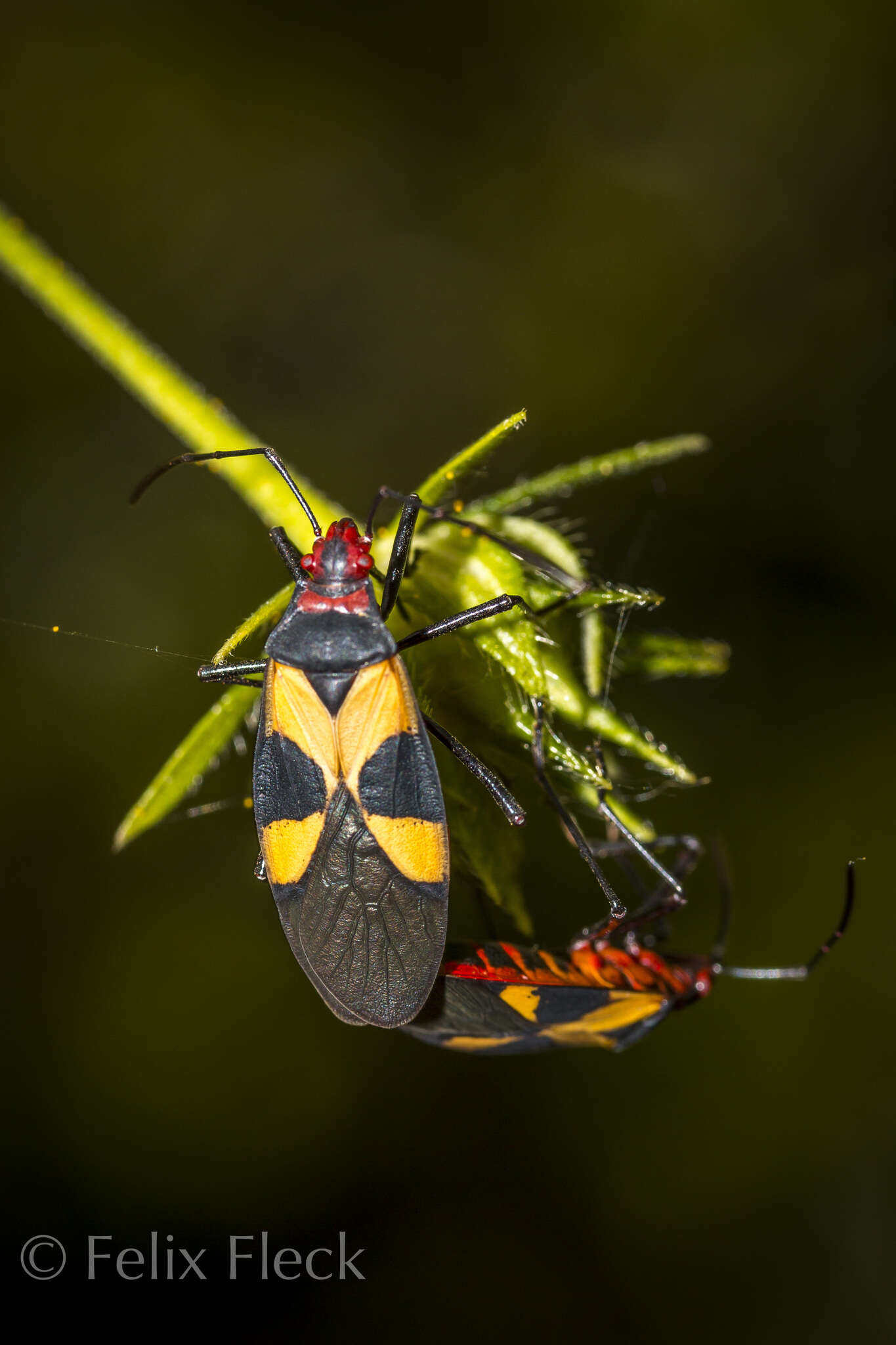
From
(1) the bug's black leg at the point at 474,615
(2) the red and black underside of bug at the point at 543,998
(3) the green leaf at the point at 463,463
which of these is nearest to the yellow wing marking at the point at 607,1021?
(2) the red and black underside of bug at the point at 543,998

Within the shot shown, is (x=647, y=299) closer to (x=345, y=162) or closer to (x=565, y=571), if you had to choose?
(x=345, y=162)

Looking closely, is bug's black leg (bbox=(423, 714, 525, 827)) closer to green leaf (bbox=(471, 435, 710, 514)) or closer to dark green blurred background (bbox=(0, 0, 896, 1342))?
green leaf (bbox=(471, 435, 710, 514))

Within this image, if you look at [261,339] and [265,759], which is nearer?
[265,759]

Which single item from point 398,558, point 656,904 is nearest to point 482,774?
point 398,558

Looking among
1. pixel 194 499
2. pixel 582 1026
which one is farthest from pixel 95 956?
pixel 582 1026

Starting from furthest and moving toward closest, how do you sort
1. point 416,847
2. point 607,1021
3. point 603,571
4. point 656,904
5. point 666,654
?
point 603,571
point 656,904
point 607,1021
point 666,654
point 416,847

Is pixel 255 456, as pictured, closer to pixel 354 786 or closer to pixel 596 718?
pixel 354 786

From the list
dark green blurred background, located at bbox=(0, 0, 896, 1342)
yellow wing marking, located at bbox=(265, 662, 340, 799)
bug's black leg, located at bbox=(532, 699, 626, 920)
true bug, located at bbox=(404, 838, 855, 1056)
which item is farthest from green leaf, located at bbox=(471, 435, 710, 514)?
dark green blurred background, located at bbox=(0, 0, 896, 1342)
